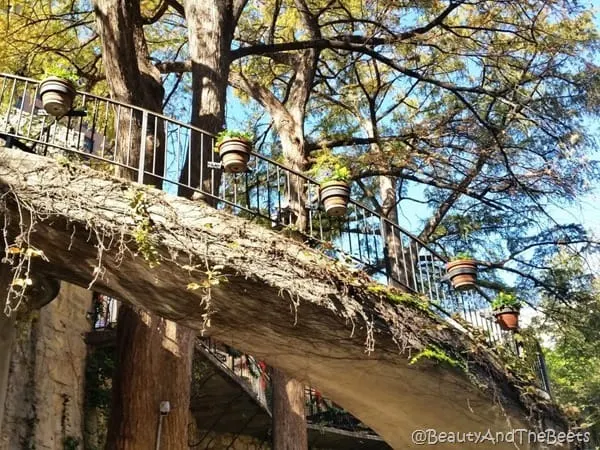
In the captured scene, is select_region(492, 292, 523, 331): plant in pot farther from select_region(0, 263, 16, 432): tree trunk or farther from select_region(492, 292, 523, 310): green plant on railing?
select_region(0, 263, 16, 432): tree trunk

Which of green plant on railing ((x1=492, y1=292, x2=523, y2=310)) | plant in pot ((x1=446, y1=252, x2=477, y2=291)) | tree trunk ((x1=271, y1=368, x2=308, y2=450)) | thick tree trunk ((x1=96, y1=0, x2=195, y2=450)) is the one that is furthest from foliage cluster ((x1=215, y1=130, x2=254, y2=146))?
tree trunk ((x1=271, y1=368, x2=308, y2=450))

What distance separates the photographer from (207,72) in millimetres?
7750

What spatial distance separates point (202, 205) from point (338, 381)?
7.06 ft

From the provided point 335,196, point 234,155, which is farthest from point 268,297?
point 335,196

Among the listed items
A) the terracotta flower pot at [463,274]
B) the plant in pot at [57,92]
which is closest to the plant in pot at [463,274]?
the terracotta flower pot at [463,274]

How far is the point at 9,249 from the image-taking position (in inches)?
163

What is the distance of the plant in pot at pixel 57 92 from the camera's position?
16.0ft

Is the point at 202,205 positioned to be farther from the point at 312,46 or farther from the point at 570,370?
the point at 570,370

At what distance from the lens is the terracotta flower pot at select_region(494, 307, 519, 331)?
23.3 ft

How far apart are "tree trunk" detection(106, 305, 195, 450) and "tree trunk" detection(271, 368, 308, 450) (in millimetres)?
2150

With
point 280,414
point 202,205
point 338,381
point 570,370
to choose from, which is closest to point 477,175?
point 280,414

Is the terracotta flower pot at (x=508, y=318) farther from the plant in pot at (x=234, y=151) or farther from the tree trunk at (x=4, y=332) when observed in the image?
the tree trunk at (x=4, y=332)

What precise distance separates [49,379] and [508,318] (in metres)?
5.63

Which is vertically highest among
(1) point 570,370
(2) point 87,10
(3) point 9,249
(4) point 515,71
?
(2) point 87,10
